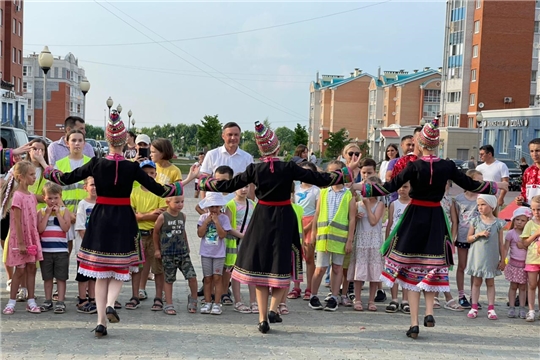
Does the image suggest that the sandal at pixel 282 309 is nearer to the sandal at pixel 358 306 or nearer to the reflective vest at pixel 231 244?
the reflective vest at pixel 231 244

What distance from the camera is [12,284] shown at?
793cm

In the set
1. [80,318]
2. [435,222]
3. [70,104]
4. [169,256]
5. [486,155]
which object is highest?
[70,104]

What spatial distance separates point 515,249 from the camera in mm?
8648

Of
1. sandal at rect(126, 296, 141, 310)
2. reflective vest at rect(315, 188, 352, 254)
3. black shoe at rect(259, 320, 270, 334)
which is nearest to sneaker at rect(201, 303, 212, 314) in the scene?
sandal at rect(126, 296, 141, 310)

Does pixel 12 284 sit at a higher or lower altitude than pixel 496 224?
lower

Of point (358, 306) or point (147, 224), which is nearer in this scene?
point (147, 224)

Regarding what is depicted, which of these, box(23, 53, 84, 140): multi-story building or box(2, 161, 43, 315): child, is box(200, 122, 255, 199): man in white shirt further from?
box(23, 53, 84, 140): multi-story building

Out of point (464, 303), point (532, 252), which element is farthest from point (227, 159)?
point (532, 252)

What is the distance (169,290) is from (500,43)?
203ft

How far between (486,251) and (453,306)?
2.81 feet

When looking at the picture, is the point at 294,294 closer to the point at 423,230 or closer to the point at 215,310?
the point at 215,310

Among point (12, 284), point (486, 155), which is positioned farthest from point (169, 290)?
point (486, 155)

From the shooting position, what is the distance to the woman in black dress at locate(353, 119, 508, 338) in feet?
24.0

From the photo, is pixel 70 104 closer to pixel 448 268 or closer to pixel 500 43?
pixel 500 43
